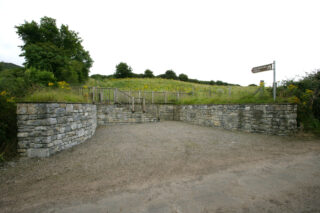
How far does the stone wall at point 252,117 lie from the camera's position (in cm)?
666

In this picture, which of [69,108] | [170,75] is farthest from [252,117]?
[170,75]

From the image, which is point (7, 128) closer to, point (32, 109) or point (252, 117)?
point (32, 109)

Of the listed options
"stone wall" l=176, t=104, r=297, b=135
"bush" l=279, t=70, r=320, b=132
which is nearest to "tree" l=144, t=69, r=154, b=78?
"stone wall" l=176, t=104, r=297, b=135

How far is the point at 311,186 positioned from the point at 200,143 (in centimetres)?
362

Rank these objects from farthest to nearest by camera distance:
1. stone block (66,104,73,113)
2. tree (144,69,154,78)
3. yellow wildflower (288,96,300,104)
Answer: tree (144,69,154,78)
yellow wildflower (288,96,300,104)
stone block (66,104,73,113)

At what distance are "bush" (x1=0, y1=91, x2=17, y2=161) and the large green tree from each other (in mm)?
13189

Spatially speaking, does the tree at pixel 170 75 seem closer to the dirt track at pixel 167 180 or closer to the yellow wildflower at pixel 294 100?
the yellow wildflower at pixel 294 100

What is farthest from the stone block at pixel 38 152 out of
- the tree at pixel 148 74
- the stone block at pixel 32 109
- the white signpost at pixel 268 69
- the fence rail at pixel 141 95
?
the tree at pixel 148 74

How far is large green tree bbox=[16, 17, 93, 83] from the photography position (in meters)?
Result: 16.3

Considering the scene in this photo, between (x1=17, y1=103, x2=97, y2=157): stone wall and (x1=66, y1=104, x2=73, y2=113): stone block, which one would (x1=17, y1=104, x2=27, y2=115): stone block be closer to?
(x1=17, y1=103, x2=97, y2=157): stone wall

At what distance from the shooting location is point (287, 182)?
3078mm

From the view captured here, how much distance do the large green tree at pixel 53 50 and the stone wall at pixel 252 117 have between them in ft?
53.1

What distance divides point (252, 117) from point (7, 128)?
421 inches

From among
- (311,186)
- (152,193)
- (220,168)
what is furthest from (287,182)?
(152,193)
